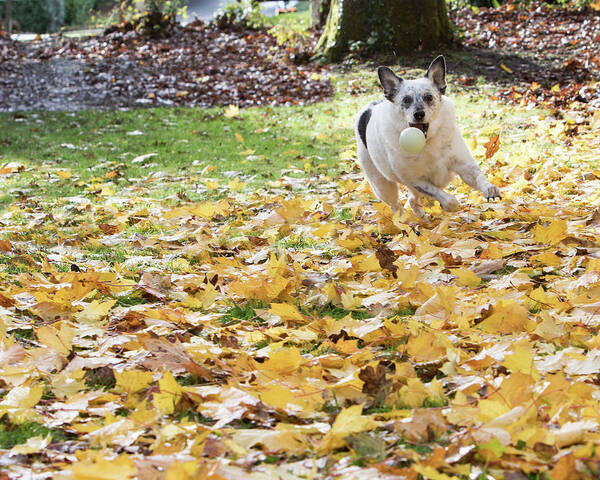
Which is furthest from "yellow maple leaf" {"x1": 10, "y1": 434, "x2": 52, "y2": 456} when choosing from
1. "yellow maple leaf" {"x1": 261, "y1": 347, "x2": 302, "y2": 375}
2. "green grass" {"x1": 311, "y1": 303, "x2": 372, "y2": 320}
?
"green grass" {"x1": 311, "y1": 303, "x2": 372, "y2": 320}

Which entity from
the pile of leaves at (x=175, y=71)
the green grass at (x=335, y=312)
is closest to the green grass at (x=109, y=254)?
the green grass at (x=335, y=312)

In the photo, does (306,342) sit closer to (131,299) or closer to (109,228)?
(131,299)

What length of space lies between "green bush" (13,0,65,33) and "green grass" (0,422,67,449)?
24141 millimetres

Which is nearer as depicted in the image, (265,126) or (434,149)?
(434,149)

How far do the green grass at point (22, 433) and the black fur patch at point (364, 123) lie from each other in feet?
13.5

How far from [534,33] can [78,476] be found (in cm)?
1362

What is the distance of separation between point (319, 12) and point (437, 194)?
12104 millimetres

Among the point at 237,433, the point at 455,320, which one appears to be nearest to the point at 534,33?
the point at 455,320

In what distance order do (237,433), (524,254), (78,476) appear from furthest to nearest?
(524,254), (237,433), (78,476)

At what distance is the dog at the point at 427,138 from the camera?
485 centimetres

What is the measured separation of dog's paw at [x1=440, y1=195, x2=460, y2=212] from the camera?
190 inches

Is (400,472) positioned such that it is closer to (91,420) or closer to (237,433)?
(237,433)

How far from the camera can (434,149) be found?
196 inches

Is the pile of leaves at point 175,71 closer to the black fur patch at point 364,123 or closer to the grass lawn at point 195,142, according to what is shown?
the grass lawn at point 195,142
